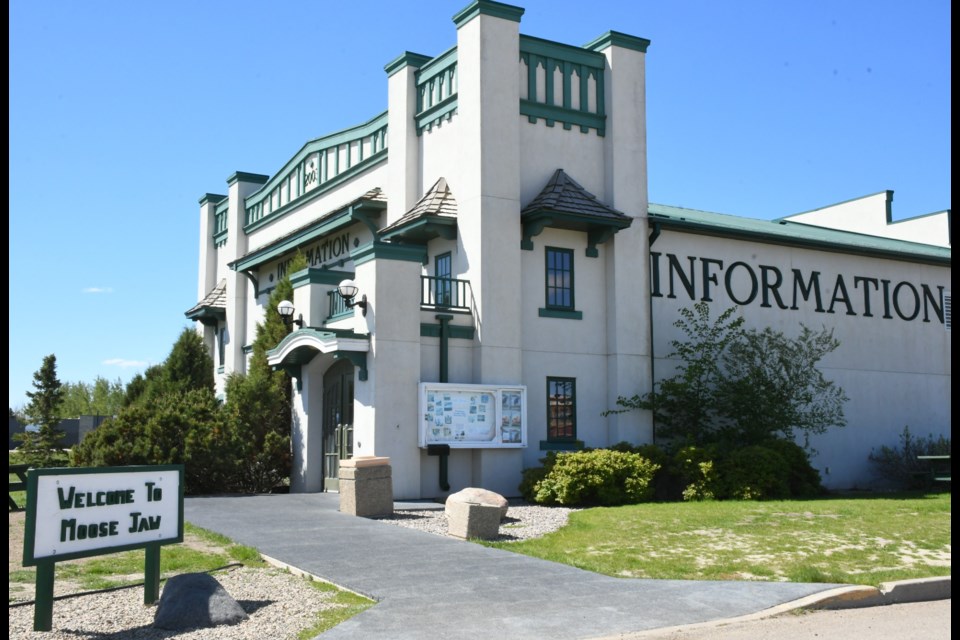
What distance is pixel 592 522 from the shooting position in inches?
642

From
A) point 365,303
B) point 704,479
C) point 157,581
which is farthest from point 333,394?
point 157,581

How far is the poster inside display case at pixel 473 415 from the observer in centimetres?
2059

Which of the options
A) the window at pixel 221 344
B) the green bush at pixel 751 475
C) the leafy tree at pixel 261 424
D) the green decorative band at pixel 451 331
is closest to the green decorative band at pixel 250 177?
the window at pixel 221 344

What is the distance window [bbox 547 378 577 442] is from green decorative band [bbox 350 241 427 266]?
4.32 meters

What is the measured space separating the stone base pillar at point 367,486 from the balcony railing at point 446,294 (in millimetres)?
4726

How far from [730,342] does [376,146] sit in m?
10.0

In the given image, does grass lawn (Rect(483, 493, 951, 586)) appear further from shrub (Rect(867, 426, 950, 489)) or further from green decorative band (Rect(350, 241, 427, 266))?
shrub (Rect(867, 426, 950, 489))

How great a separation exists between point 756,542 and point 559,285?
9907mm

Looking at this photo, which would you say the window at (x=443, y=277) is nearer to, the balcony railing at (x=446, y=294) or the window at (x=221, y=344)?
the balcony railing at (x=446, y=294)

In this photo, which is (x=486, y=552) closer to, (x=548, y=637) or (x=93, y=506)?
(x=548, y=637)

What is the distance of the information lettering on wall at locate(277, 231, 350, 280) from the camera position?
2673 cm

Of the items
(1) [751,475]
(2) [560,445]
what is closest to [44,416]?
(2) [560,445]

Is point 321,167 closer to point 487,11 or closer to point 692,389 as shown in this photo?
point 487,11

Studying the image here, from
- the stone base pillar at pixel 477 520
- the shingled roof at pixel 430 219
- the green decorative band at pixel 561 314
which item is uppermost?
the shingled roof at pixel 430 219
